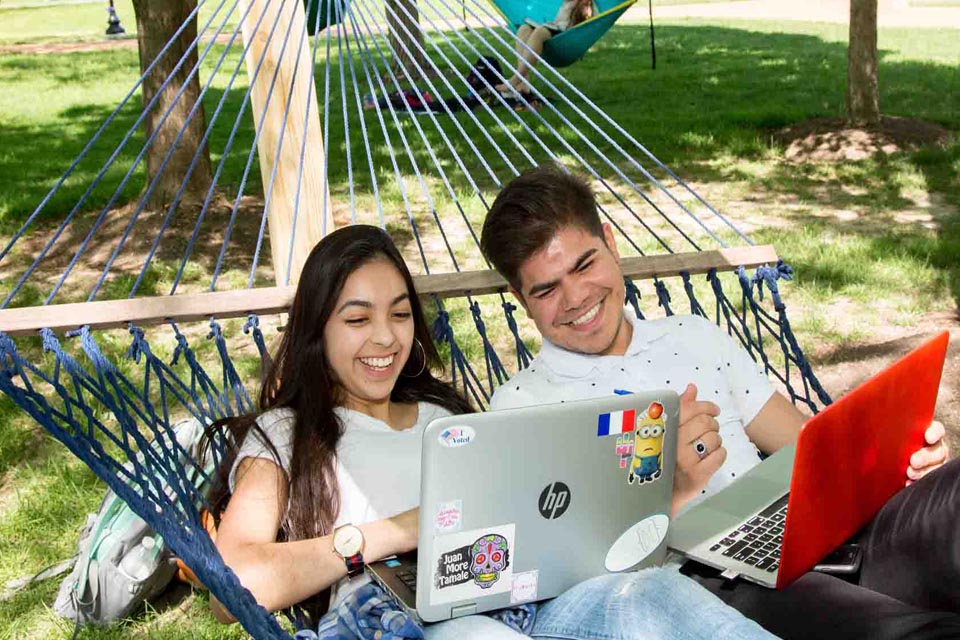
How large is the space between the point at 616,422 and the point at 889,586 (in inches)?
19.7

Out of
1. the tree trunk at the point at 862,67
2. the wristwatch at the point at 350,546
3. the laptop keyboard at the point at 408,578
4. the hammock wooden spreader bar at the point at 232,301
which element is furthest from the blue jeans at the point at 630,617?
the tree trunk at the point at 862,67

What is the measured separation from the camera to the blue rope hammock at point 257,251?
1.85m

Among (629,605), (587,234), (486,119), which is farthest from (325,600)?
(486,119)

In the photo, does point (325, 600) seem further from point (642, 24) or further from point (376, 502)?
point (642, 24)

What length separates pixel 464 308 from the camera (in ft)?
12.5

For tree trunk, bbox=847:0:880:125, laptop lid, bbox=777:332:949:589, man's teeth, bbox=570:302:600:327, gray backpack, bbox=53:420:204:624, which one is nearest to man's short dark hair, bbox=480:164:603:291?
man's teeth, bbox=570:302:600:327

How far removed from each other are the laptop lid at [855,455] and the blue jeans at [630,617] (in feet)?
0.42

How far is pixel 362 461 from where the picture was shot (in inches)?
68.7

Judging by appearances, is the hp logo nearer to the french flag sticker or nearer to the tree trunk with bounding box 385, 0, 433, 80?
the french flag sticker

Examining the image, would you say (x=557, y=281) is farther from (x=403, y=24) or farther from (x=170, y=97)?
(x=170, y=97)

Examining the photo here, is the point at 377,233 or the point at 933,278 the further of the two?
the point at 933,278

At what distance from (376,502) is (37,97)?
7817mm

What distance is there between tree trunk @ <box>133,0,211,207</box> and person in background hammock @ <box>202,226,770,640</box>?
2.54m

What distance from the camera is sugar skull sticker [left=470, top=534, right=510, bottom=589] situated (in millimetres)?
1339
